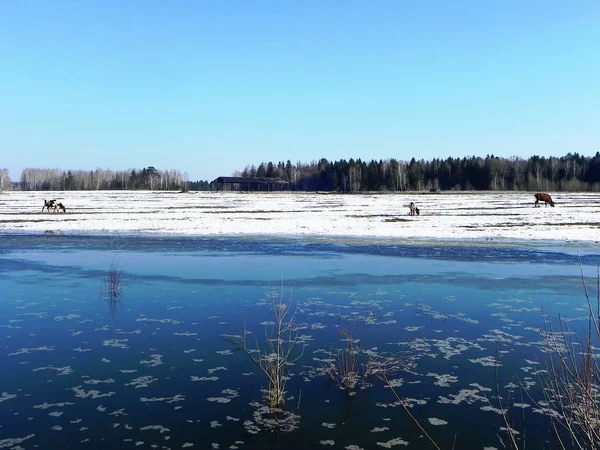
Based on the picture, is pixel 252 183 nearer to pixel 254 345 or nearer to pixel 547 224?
pixel 547 224

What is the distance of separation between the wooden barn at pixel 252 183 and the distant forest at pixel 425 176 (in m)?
14.9

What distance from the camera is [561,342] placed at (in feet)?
32.6

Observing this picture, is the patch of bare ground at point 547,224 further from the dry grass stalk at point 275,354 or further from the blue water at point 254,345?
the dry grass stalk at point 275,354

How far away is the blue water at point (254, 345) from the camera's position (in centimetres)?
649

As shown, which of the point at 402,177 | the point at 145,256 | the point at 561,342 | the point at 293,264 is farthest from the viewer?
the point at 402,177

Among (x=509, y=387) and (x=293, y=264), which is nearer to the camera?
(x=509, y=387)

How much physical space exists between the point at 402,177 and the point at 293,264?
126 m

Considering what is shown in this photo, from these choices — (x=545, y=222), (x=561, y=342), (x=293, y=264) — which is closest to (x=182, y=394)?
(x=561, y=342)

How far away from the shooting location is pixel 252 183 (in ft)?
482

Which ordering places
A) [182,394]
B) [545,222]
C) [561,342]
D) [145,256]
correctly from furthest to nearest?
[545,222] → [145,256] → [561,342] → [182,394]

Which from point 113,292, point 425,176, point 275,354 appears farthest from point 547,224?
point 425,176

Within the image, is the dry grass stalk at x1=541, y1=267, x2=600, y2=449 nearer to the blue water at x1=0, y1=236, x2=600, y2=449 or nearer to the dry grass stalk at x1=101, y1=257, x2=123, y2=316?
the blue water at x1=0, y1=236, x2=600, y2=449

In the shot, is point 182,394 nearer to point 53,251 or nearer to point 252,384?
point 252,384

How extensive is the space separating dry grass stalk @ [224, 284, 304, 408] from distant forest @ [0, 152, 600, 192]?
402ft
